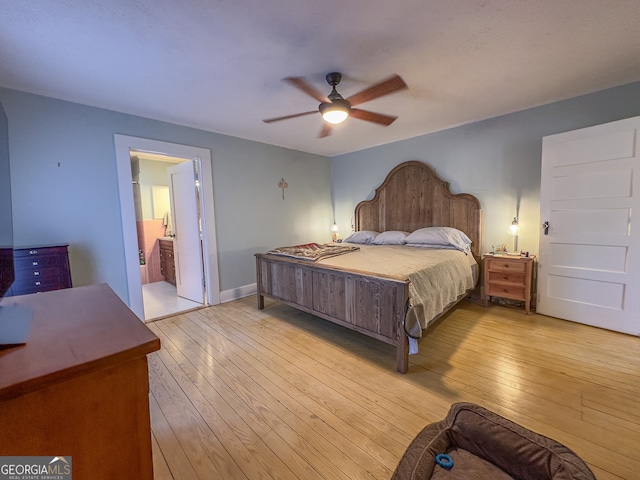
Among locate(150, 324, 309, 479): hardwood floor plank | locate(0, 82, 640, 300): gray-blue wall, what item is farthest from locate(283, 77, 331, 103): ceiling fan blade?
locate(150, 324, 309, 479): hardwood floor plank

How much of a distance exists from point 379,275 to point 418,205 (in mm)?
2382

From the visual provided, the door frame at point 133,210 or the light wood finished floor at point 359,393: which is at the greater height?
the door frame at point 133,210

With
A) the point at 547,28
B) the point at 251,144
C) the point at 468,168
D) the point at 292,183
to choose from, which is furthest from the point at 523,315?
the point at 251,144

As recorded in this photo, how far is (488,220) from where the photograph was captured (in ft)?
11.9

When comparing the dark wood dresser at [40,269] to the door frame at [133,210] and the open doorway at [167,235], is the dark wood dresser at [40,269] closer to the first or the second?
the door frame at [133,210]

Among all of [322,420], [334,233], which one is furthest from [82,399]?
[334,233]

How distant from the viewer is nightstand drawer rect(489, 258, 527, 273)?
3117 millimetres

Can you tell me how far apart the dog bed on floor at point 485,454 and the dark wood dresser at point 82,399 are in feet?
3.01

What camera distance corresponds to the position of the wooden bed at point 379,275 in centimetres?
221

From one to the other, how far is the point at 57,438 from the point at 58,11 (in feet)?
7.22

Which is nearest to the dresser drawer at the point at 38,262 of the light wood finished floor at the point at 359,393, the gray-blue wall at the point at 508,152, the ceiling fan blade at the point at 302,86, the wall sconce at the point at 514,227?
the light wood finished floor at the point at 359,393

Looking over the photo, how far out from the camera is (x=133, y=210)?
3.07 meters

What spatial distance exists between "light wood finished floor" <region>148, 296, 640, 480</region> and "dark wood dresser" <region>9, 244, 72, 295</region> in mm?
1087

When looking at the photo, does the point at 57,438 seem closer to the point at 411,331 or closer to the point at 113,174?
the point at 411,331
